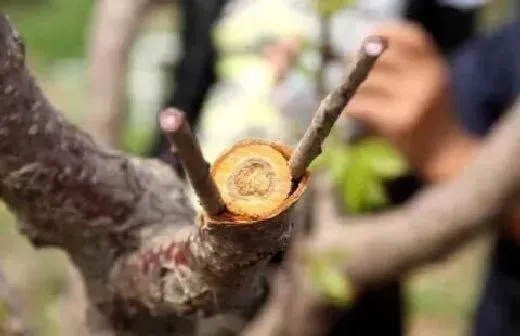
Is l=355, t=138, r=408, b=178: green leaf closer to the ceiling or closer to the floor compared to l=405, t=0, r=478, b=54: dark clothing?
closer to the ceiling

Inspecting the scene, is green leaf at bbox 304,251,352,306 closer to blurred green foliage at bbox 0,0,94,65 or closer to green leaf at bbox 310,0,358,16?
green leaf at bbox 310,0,358,16

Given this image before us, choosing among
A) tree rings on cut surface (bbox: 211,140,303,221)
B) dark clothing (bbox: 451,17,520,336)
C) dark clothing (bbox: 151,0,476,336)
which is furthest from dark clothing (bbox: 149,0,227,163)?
tree rings on cut surface (bbox: 211,140,303,221)

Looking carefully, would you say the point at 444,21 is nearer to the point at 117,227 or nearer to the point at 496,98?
the point at 496,98

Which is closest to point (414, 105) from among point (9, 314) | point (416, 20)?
point (416, 20)

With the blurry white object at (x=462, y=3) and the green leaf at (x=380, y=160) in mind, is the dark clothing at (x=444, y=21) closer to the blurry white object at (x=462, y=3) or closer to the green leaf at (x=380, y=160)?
the blurry white object at (x=462, y=3)

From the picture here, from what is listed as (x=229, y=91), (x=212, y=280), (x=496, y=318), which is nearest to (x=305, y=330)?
(x=229, y=91)

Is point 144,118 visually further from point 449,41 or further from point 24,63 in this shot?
point 24,63

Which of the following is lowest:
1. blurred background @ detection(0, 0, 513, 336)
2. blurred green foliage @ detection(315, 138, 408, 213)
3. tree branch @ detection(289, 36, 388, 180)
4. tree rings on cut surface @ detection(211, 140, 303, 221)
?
blurred background @ detection(0, 0, 513, 336)
